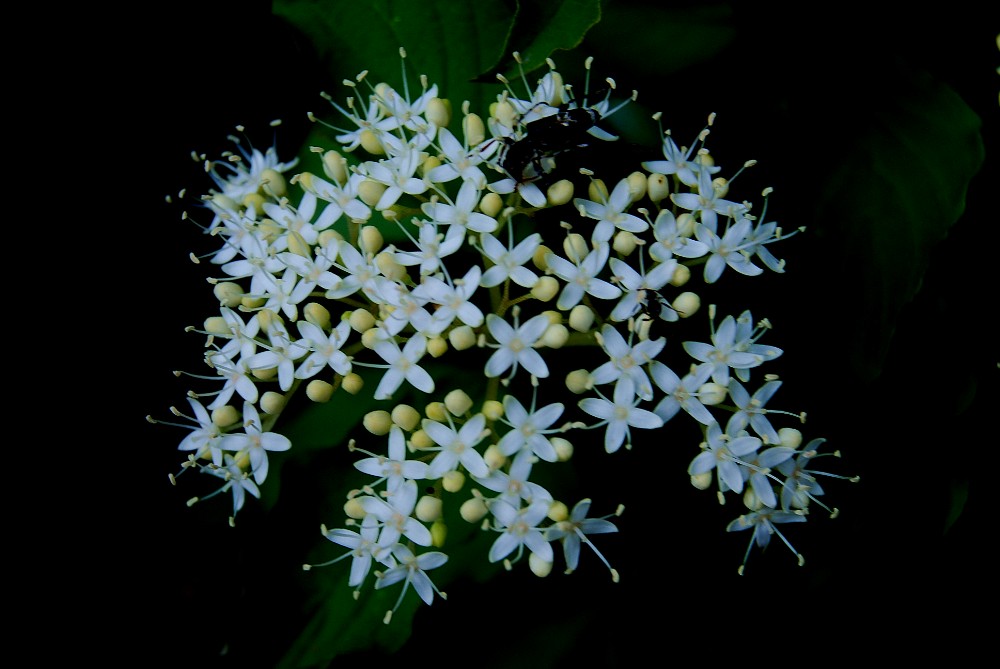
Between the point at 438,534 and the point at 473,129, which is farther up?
the point at 473,129

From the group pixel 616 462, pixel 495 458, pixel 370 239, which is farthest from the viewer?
pixel 616 462

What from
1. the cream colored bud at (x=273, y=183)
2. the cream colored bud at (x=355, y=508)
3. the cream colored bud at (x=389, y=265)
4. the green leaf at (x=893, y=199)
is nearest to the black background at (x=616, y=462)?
the green leaf at (x=893, y=199)

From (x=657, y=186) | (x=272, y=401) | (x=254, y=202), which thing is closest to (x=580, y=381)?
(x=657, y=186)

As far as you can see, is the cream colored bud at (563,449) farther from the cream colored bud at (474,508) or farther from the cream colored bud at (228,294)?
the cream colored bud at (228,294)

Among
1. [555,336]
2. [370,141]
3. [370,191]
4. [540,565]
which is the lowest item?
[540,565]

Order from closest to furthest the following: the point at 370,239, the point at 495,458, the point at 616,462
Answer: the point at 495,458 < the point at 370,239 < the point at 616,462

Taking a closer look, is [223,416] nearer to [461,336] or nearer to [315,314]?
[315,314]
